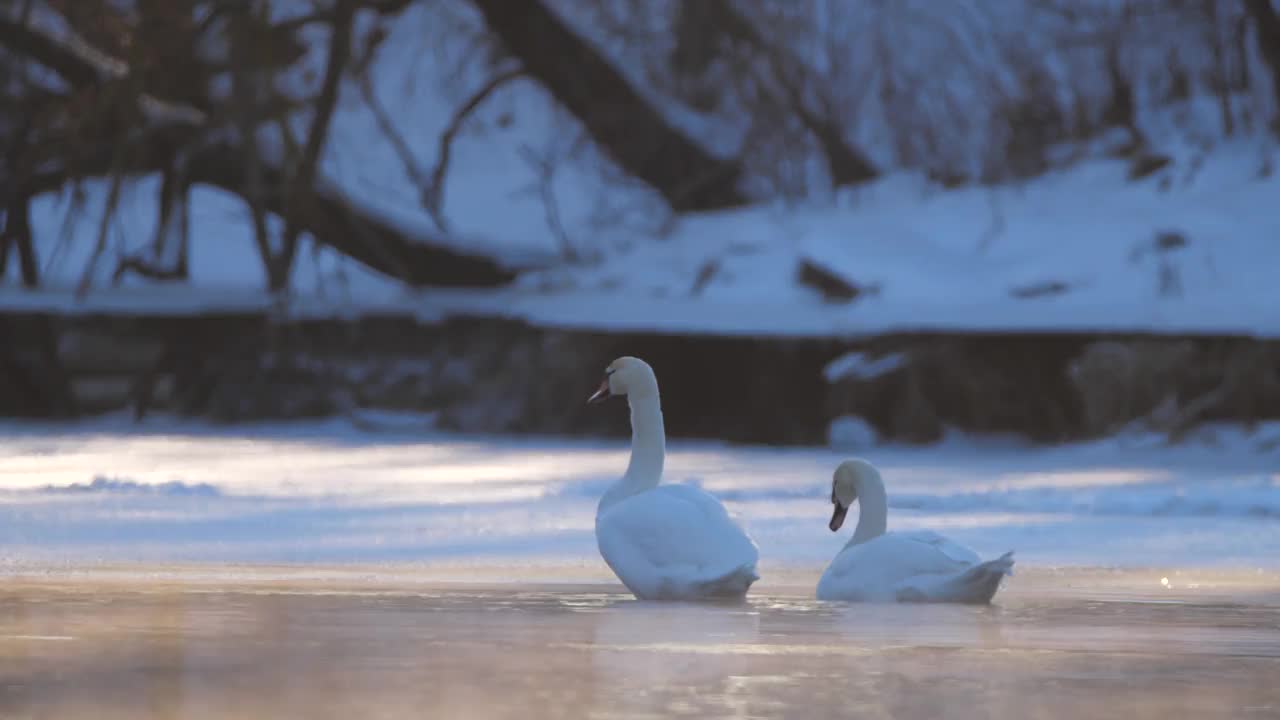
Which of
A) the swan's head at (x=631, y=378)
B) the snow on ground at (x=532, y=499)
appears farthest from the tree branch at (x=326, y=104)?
the swan's head at (x=631, y=378)

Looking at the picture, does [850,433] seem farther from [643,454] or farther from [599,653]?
[599,653]

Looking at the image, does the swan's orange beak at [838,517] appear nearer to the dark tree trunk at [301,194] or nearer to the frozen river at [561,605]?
the frozen river at [561,605]

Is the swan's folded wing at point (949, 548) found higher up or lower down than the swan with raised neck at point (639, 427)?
lower down

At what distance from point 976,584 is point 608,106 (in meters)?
13.0

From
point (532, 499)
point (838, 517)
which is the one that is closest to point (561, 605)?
point (838, 517)

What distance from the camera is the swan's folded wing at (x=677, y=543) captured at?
7.20 meters

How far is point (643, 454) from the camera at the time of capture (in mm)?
7957

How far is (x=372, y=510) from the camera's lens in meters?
11.0

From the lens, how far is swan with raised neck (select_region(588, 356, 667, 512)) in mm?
7863

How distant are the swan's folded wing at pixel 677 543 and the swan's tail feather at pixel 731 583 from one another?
0.9 inches

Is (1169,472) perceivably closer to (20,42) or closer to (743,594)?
(743,594)

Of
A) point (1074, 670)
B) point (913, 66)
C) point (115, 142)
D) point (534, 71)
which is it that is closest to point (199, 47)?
point (115, 142)

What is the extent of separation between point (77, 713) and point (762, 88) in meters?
15.1

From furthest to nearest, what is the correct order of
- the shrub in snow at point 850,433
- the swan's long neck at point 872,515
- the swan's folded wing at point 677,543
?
1. the shrub in snow at point 850,433
2. the swan's long neck at point 872,515
3. the swan's folded wing at point 677,543
